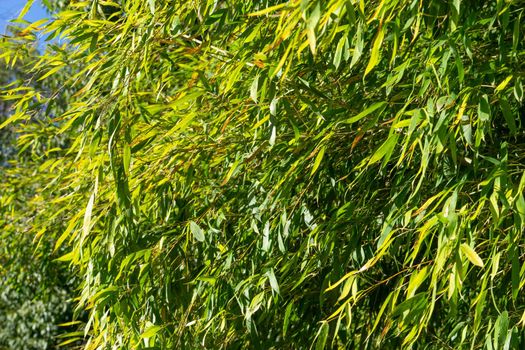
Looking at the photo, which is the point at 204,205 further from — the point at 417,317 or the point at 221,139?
the point at 417,317

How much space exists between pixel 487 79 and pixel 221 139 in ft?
2.43

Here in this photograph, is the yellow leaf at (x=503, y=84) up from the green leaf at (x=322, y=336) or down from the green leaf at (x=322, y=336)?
up

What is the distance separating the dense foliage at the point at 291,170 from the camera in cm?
184

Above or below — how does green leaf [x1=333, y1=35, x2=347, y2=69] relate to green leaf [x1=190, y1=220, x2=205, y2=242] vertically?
above

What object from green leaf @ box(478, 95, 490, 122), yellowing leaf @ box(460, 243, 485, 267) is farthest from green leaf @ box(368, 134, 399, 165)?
yellowing leaf @ box(460, 243, 485, 267)

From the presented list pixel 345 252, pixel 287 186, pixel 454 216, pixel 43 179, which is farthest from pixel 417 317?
pixel 43 179

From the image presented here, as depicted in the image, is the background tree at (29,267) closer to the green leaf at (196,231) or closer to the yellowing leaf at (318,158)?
the green leaf at (196,231)

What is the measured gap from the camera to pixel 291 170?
212 cm

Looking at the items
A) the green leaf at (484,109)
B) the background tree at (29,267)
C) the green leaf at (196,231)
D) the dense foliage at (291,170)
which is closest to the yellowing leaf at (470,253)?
the dense foliage at (291,170)

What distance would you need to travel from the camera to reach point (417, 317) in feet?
5.76

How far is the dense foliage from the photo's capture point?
72.3 inches

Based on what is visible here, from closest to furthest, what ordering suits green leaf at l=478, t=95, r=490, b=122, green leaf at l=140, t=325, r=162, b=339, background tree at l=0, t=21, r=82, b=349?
green leaf at l=478, t=95, r=490, b=122 < green leaf at l=140, t=325, r=162, b=339 < background tree at l=0, t=21, r=82, b=349

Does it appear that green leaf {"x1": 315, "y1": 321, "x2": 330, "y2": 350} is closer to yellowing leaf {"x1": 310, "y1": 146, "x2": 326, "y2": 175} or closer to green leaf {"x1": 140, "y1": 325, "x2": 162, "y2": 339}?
yellowing leaf {"x1": 310, "y1": 146, "x2": 326, "y2": 175}

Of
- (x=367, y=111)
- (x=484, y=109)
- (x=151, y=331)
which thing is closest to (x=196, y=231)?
(x=151, y=331)
